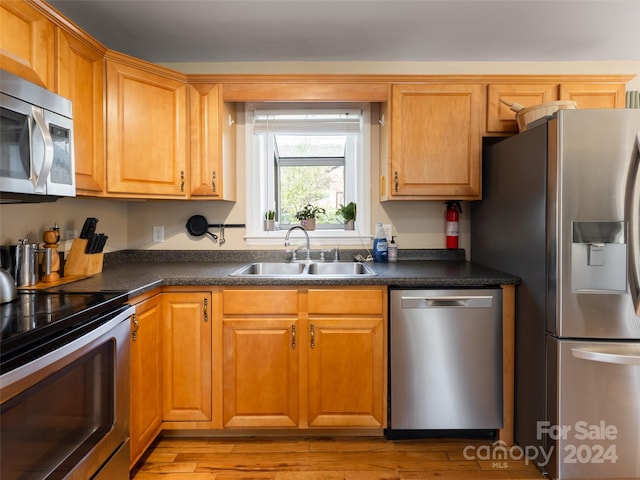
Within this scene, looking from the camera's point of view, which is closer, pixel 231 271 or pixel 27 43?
pixel 27 43

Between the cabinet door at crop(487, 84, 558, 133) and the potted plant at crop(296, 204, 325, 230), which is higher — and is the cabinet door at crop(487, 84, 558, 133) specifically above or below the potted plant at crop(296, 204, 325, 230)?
above

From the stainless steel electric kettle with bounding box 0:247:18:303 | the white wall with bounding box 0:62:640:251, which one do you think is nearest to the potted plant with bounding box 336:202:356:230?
the white wall with bounding box 0:62:640:251

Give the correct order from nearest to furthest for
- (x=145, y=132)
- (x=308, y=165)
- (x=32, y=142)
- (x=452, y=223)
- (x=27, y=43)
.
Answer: (x=32, y=142)
(x=27, y=43)
(x=145, y=132)
(x=452, y=223)
(x=308, y=165)

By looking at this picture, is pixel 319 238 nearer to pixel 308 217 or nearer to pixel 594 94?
pixel 308 217

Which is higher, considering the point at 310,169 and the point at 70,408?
the point at 310,169

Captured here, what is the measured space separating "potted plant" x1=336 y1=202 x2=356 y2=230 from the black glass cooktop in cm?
157

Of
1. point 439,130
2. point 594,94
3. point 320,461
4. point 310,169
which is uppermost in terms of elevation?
point 594,94

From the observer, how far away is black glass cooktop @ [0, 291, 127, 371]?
3.39 feet

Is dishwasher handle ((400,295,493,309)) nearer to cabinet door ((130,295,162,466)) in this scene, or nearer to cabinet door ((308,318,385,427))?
cabinet door ((308,318,385,427))

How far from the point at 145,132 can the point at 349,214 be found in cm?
139

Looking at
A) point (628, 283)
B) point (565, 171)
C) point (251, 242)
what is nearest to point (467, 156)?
point (565, 171)

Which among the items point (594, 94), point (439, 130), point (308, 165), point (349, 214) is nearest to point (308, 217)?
point (349, 214)

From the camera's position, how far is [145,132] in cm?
215

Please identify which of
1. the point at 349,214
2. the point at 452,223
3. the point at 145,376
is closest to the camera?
the point at 145,376
